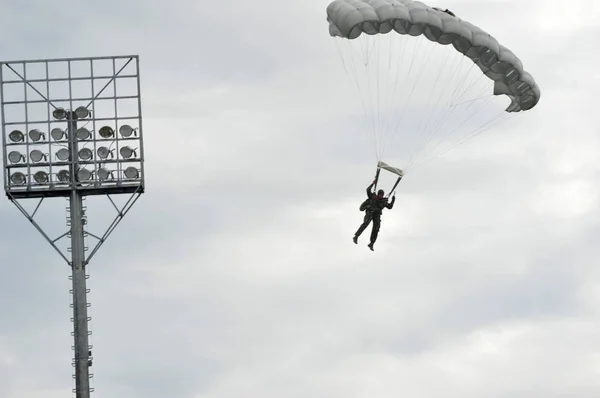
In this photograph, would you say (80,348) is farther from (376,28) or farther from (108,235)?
(376,28)

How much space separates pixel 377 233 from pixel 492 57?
7.99 meters

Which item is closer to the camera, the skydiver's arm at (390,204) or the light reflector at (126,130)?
the skydiver's arm at (390,204)

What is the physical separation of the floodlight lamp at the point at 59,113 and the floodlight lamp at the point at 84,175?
2.41 m

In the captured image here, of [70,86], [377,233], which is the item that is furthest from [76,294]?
[377,233]

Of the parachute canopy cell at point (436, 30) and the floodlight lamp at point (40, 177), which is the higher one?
the floodlight lamp at point (40, 177)

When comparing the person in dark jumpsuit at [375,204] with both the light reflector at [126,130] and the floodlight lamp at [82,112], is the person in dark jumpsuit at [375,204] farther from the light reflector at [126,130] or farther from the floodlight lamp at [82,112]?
the floodlight lamp at [82,112]

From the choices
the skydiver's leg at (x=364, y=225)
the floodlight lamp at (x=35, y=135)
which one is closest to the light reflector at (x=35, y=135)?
the floodlight lamp at (x=35, y=135)

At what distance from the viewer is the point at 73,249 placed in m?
109

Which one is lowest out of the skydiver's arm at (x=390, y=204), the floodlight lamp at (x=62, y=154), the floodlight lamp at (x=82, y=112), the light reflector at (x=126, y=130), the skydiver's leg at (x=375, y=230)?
the skydiver's leg at (x=375, y=230)

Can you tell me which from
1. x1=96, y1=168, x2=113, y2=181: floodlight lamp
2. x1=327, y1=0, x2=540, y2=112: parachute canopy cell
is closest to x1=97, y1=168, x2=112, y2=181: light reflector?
x1=96, y1=168, x2=113, y2=181: floodlight lamp

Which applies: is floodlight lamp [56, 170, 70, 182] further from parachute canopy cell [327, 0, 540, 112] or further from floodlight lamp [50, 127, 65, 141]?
parachute canopy cell [327, 0, 540, 112]

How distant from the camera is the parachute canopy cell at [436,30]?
92.4 m

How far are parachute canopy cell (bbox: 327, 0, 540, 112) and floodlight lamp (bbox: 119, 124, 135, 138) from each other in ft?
42.9

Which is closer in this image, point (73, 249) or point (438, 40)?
point (438, 40)
